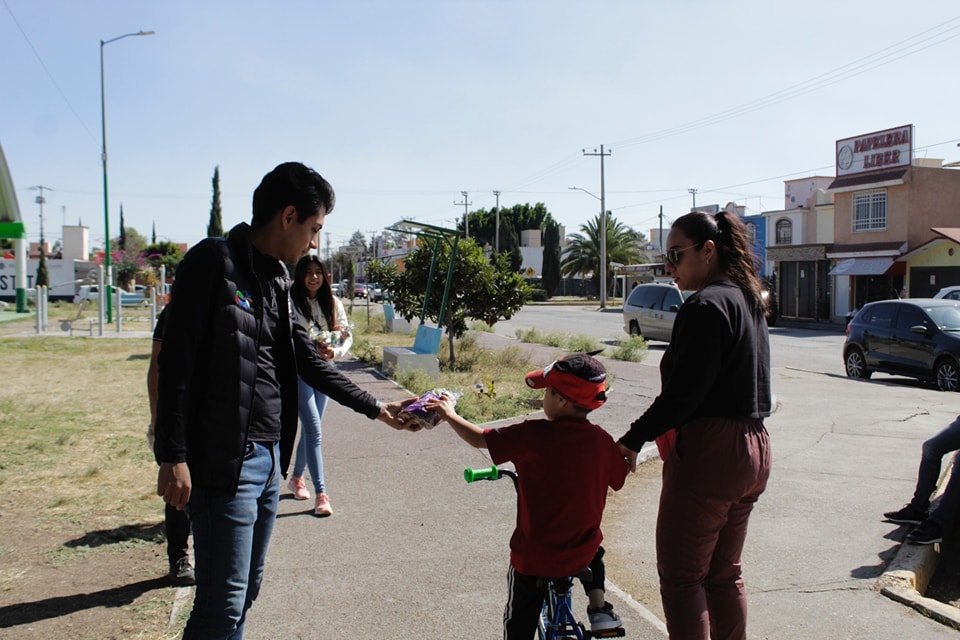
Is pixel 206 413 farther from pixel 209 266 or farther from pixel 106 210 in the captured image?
pixel 106 210

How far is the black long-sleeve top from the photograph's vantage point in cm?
289

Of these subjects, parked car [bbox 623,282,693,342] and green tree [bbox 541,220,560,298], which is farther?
green tree [bbox 541,220,560,298]

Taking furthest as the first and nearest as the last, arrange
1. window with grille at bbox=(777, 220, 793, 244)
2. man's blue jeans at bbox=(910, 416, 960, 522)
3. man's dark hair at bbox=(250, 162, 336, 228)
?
window with grille at bbox=(777, 220, 793, 244), man's blue jeans at bbox=(910, 416, 960, 522), man's dark hair at bbox=(250, 162, 336, 228)

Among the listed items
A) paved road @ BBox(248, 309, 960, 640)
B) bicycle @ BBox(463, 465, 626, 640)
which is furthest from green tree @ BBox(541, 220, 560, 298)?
bicycle @ BBox(463, 465, 626, 640)

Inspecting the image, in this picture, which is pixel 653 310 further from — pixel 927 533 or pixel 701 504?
pixel 701 504

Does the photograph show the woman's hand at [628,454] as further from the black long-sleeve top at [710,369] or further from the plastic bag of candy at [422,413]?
the plastic bag of candy at [422,413]

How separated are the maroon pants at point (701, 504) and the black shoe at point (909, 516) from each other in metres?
2.98

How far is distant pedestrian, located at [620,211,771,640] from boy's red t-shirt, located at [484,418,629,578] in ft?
0.55

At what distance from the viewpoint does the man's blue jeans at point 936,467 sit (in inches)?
206

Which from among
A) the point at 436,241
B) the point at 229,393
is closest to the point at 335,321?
the point at 229,393

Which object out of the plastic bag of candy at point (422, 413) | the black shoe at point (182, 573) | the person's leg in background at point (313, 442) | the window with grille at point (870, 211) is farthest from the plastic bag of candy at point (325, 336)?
the window with grille at point (870, 211)

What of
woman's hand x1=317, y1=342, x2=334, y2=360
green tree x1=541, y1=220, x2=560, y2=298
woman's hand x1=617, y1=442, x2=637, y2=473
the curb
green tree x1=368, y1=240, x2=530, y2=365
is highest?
green tree x1=541, y1=220, x2=560, y2=298

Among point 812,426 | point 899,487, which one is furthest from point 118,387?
point 899,487

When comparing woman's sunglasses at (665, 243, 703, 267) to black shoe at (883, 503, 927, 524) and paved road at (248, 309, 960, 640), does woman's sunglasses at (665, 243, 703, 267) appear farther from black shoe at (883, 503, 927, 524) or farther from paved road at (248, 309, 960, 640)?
black shoe at (883, 503, 927, 524)
